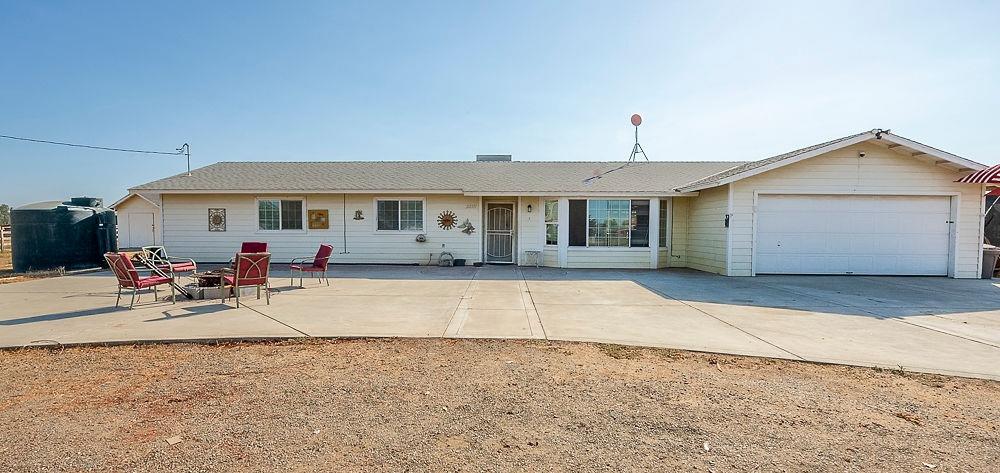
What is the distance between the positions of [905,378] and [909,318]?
3.34 m

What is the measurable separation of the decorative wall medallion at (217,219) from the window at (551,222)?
1033 cm

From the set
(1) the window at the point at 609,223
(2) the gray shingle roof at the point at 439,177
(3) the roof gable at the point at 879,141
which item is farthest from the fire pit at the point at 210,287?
(3) the roof gable at the point at 879,141

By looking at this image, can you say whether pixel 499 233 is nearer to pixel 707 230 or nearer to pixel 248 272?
pixel 707 230

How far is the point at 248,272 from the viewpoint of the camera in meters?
7.45

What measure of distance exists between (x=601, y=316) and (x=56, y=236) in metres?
15.4

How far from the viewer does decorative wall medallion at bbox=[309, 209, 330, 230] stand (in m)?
14.4

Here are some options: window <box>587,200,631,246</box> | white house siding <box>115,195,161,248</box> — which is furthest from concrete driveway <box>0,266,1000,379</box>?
white house siding <box>115,195,161,248</box>

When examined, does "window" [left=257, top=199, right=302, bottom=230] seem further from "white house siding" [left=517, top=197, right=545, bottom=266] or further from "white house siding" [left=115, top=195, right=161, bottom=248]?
"white house siding" [left=115, top=195, right=161, bottom=248]

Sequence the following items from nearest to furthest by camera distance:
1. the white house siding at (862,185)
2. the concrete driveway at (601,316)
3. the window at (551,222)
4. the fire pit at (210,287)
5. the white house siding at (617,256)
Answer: the concrete driveway at (601,316) → the fire pit at (210,287) → the white house siding at (862,185) → the white house siding at (617,256) → the window at (551,222)

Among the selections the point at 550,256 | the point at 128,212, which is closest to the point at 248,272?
the point at 550,256

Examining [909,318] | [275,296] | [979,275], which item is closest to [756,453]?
[909,318]

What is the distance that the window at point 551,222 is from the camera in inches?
538

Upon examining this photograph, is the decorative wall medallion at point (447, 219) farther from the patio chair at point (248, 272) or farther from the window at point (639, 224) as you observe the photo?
the patio chair at point (248, 272)

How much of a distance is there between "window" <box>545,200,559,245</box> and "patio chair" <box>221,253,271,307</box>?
8295 mm
